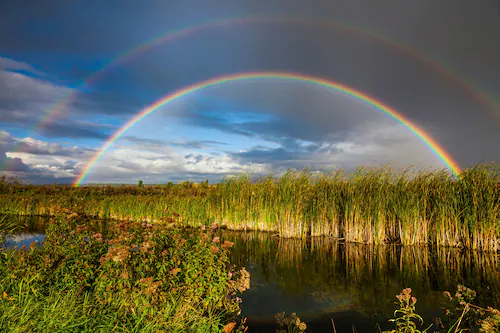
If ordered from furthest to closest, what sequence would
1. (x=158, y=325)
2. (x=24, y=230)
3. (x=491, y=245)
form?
(x=24, y=230), (x=491, y=245), (x=158, y=325)

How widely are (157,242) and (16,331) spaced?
9.47 ft

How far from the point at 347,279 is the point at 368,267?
1.59 metres

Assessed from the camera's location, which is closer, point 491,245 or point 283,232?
point 491,245

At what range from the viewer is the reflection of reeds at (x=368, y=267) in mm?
9148

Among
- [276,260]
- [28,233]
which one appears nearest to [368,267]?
[276,260]

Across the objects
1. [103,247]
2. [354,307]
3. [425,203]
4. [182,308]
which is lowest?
[354,307]

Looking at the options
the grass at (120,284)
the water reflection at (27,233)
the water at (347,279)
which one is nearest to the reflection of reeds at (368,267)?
the water at (347,279)

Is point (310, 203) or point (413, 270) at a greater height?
point (310, 203)

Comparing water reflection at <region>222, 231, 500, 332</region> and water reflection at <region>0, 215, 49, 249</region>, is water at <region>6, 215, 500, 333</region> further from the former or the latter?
water reflection at <region>0, 215, 49, 249</region>

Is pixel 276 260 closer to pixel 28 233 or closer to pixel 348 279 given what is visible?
pixel 348 279

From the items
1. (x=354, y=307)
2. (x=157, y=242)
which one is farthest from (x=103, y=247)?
(x=354, y=307)

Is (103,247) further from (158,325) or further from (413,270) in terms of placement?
(413,270)

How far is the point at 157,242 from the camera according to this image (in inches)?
268

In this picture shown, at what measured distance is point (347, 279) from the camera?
9953 millimetres
